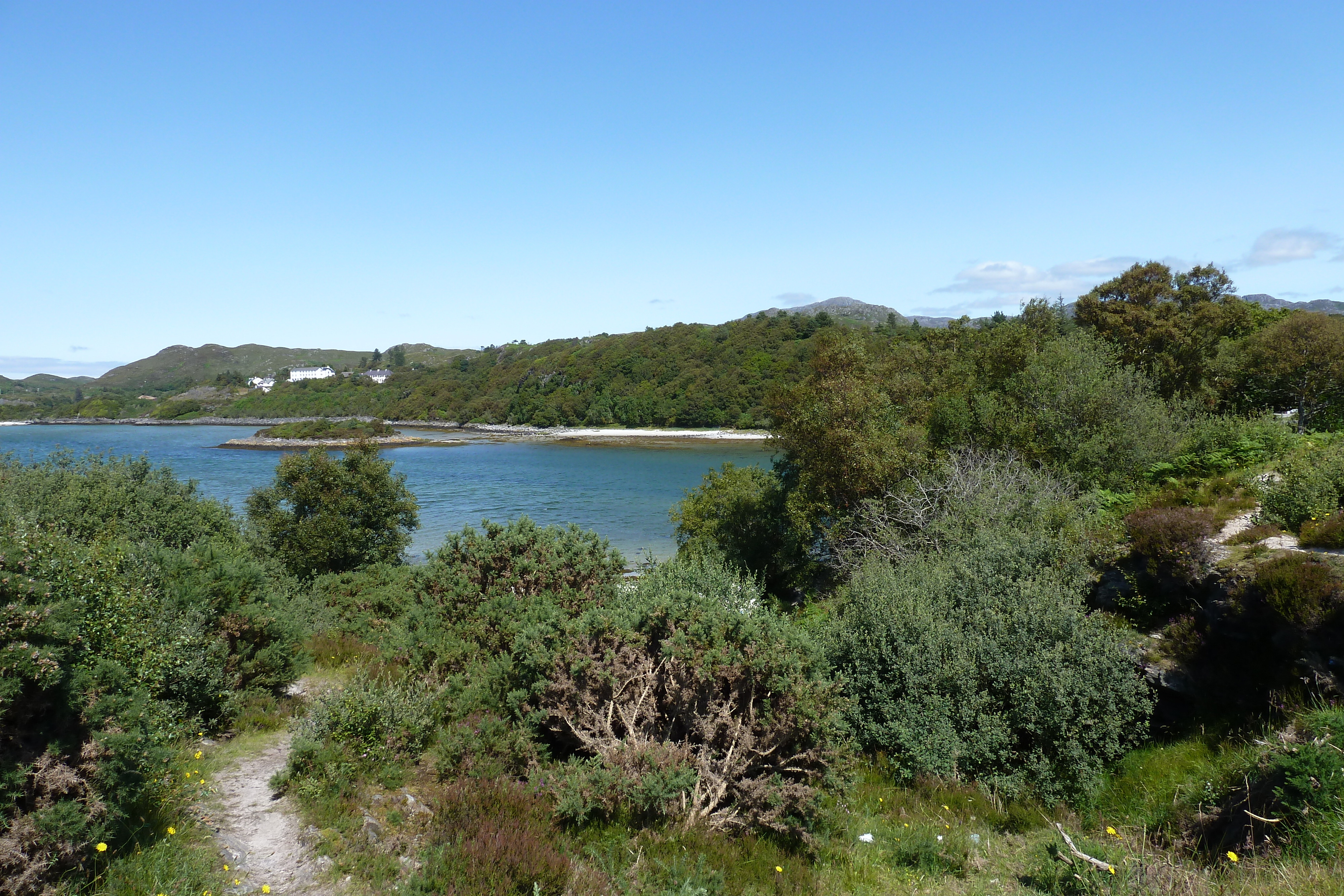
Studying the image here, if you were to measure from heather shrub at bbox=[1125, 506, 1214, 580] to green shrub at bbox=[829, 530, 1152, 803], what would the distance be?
1349mm

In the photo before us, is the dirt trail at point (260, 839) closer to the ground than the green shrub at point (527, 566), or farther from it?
closer to the ground

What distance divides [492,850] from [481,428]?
145065 millimetres

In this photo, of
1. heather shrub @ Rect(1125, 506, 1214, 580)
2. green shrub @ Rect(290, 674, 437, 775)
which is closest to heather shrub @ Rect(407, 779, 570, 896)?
green shrub @ Rect(290, 674, 437, 775)

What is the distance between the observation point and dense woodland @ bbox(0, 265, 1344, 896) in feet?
15.7

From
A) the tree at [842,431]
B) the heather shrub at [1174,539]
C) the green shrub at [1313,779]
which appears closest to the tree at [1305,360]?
the tree at [842,431]

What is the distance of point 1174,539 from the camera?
31.6 ft

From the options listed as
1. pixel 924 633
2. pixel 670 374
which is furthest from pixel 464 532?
pixel 670 374

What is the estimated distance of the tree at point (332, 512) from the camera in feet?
80.3

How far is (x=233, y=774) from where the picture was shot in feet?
22.2

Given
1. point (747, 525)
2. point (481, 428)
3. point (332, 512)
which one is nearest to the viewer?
point (332, 512)

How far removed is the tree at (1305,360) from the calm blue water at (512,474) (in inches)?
836

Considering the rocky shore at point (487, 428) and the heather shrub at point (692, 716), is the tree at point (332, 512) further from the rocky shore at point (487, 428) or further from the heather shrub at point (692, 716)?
the rocky shore at point (487, 428)

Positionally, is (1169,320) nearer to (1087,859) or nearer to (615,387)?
(1087,859)

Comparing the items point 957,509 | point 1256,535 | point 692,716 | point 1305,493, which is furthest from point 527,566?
point 957,509
